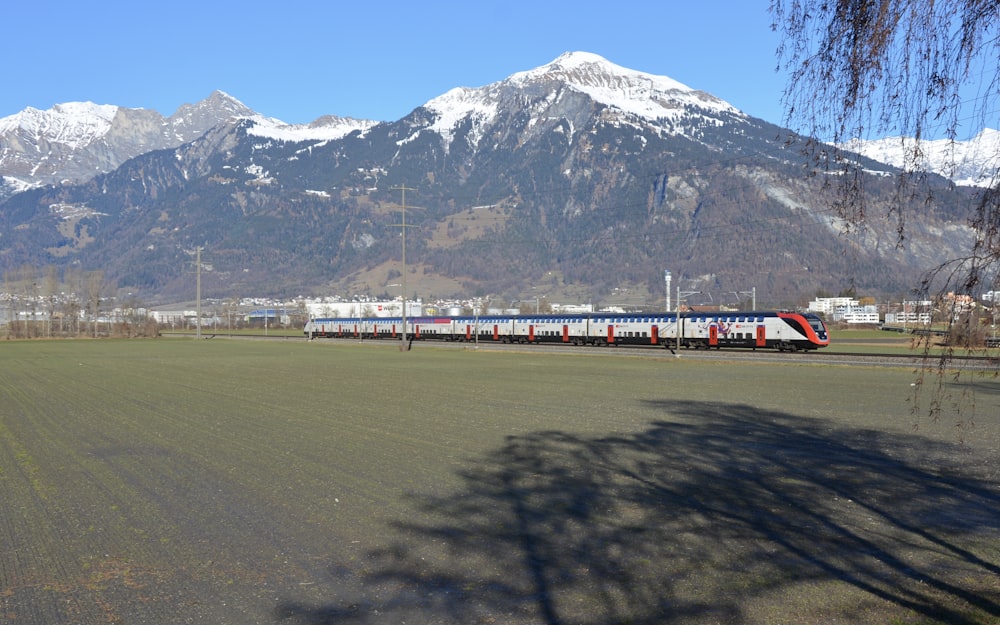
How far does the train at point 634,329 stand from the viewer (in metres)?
66.0

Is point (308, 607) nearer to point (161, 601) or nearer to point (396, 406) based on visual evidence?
point (161, 601)

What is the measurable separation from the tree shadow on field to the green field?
5cm

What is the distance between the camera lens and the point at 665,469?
52.5ft

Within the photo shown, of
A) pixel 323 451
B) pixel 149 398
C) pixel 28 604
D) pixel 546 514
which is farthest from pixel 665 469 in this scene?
pixel 149 398

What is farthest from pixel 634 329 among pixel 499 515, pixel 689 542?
pixel 689 542

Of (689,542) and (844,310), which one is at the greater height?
(844,310)

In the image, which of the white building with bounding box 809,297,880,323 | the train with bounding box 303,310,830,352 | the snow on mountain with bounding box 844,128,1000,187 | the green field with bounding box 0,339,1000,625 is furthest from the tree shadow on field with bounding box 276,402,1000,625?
the white building with bounding box 809,297,880,323

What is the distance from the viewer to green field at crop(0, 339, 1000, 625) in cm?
848

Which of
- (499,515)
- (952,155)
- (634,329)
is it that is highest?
(952,155)

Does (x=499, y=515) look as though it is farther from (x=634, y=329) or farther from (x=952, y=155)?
(x=634, y=329)

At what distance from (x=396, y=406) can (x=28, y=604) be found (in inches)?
757

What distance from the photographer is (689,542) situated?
1073 centimetres

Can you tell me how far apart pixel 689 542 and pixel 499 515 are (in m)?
2.97

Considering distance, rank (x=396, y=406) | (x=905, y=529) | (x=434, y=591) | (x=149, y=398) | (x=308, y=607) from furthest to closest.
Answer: (x=149, y=398)
(x=396, y=406)
(x=905, y=529)
(x=434, y=591)
(x=308, y=607)
